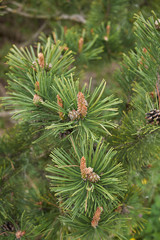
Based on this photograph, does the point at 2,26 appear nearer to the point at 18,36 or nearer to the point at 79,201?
the point at 18,36

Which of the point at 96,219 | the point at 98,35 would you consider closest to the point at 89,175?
the point at 96,219

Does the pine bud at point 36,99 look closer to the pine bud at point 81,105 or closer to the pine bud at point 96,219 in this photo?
the pine bud at point 81,105

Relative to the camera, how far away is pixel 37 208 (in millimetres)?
691

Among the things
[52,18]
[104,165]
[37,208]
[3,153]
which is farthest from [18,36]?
[104,165]

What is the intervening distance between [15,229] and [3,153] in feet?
0.84

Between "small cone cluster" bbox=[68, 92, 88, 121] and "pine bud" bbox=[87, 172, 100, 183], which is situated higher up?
"small cone cluster" bbox=[68, 92, 88, 121]

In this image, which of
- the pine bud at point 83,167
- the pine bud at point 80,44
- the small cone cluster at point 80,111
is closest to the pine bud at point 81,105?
the small cone cluster at point 80,111

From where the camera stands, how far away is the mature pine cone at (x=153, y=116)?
1.49ft

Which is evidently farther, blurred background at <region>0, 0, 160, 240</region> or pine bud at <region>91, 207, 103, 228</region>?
blurred background at <region>0, 0, 160, 240</region>

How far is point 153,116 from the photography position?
460 mm

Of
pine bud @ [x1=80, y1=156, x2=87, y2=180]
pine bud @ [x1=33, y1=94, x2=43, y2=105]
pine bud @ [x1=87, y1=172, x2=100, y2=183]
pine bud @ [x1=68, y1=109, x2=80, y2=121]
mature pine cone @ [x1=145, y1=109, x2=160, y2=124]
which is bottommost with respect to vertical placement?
pine bud @ [x1=87, y1=172, x2=100, y2=183]

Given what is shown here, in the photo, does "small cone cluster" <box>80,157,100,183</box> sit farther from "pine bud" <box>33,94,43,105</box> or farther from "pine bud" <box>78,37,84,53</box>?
"pine bud" <box>78,37,84,53</box>

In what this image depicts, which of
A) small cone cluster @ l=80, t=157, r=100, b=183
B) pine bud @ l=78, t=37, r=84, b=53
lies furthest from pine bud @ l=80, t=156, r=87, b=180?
pine bud @ l=78, t=37, r=84, b=53

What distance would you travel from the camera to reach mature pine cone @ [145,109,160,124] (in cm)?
45
